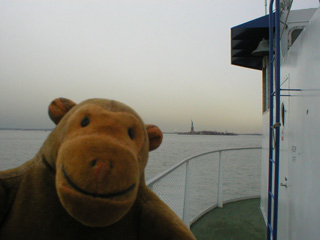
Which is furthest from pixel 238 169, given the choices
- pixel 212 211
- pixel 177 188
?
pixel 177 188

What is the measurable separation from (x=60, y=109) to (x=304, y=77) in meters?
1.97

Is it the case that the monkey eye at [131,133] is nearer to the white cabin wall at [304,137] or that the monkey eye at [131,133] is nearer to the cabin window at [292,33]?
the white cabin wall at [304,137]

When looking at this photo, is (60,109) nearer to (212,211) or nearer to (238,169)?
(212,211)

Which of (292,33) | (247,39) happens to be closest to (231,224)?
(292,33)

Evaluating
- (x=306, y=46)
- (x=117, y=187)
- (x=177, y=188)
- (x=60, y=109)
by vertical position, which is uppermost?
(x=306, y=46)

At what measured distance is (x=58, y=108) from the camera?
120cm

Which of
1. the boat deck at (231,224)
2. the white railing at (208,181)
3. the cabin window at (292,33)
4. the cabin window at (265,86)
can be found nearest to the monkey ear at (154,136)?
the white railing at (208,181)

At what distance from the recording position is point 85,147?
0.90 meters

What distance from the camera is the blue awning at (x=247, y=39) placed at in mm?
4531

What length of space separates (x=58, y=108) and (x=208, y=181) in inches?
180

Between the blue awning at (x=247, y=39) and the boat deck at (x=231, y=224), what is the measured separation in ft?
10.5

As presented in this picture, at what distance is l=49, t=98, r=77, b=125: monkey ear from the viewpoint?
120 centimetres

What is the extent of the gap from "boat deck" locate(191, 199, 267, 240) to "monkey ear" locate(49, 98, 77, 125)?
354cm

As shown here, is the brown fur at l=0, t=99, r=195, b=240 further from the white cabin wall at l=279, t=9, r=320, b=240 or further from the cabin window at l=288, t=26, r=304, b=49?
the cabin window at l=288, t=26, r=304, b=49
